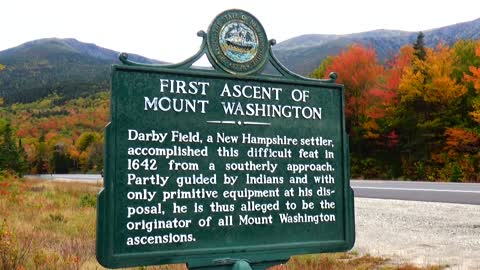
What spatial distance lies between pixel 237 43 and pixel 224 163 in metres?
0.86

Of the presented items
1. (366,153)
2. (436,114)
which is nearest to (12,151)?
(366,153)

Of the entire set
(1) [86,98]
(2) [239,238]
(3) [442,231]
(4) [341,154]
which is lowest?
(1) [86,98]

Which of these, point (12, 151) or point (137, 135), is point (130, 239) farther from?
point (12, 151)

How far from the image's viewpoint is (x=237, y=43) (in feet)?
11.5

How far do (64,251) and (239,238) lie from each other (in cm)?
345

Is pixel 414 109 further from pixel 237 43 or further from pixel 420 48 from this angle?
pixel 237 43

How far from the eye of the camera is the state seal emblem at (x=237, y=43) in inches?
136

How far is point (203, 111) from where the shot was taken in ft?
11.2

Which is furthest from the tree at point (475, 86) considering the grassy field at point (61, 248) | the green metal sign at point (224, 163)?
the green metal sign at point (224, 163)

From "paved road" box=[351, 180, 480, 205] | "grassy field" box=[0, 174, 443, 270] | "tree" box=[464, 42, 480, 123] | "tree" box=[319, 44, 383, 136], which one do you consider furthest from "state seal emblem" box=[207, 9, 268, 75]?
"tree" box=[319, 44, 383, 136]

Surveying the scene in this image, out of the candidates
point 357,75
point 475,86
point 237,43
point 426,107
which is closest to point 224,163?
point 237,43

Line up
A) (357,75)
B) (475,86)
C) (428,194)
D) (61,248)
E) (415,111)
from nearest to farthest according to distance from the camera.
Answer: (61,248), (428,194), (475,86), (415,111), (357,75)

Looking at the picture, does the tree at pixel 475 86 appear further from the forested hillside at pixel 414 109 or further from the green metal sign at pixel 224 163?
the green metal sign at pixel 224 163

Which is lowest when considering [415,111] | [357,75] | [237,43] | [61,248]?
[415,111]
